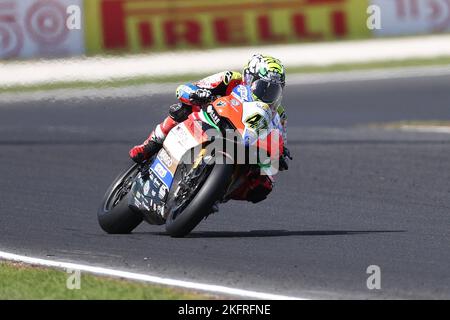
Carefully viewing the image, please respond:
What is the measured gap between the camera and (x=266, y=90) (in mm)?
10031

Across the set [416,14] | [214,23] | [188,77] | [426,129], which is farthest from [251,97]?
[416,14]

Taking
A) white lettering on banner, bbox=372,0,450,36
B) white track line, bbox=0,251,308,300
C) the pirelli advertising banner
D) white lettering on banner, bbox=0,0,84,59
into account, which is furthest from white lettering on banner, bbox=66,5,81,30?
white track line, bbox=0,251,308,300

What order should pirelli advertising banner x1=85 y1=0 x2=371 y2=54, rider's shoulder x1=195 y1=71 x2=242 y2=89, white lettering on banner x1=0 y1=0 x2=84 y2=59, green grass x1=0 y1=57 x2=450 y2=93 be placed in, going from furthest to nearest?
pirelli advertising banner x1=85 y1=0 x2=371 y2=54 → white lettering on banner x1=0 y1=0 x2=84 y2=59 → green grass x1=0 y1=57 x2=450 y2=93 → rider's shoulder x1=195 y1=71 x2=242 y2=89

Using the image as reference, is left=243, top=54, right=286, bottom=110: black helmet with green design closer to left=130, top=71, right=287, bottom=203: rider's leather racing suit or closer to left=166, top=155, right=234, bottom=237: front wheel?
left=130, top=71, right=287, bottom=203: rider's leather racing suit

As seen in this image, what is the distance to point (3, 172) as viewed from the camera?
→ 46.8 feet

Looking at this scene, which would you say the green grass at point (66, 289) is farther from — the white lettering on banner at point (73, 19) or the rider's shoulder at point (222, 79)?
the white lettering on banner at point (73, 19)

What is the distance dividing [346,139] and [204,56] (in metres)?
7.52

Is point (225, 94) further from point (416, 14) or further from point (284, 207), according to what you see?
point (416, 14)

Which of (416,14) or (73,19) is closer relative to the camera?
(73,19)

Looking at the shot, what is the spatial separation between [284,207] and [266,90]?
2.40m

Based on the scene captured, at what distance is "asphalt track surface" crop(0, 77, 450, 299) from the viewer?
9.05m

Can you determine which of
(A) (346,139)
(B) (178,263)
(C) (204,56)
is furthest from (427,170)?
(C) (204,56)

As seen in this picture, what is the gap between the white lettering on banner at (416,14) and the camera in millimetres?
25812
